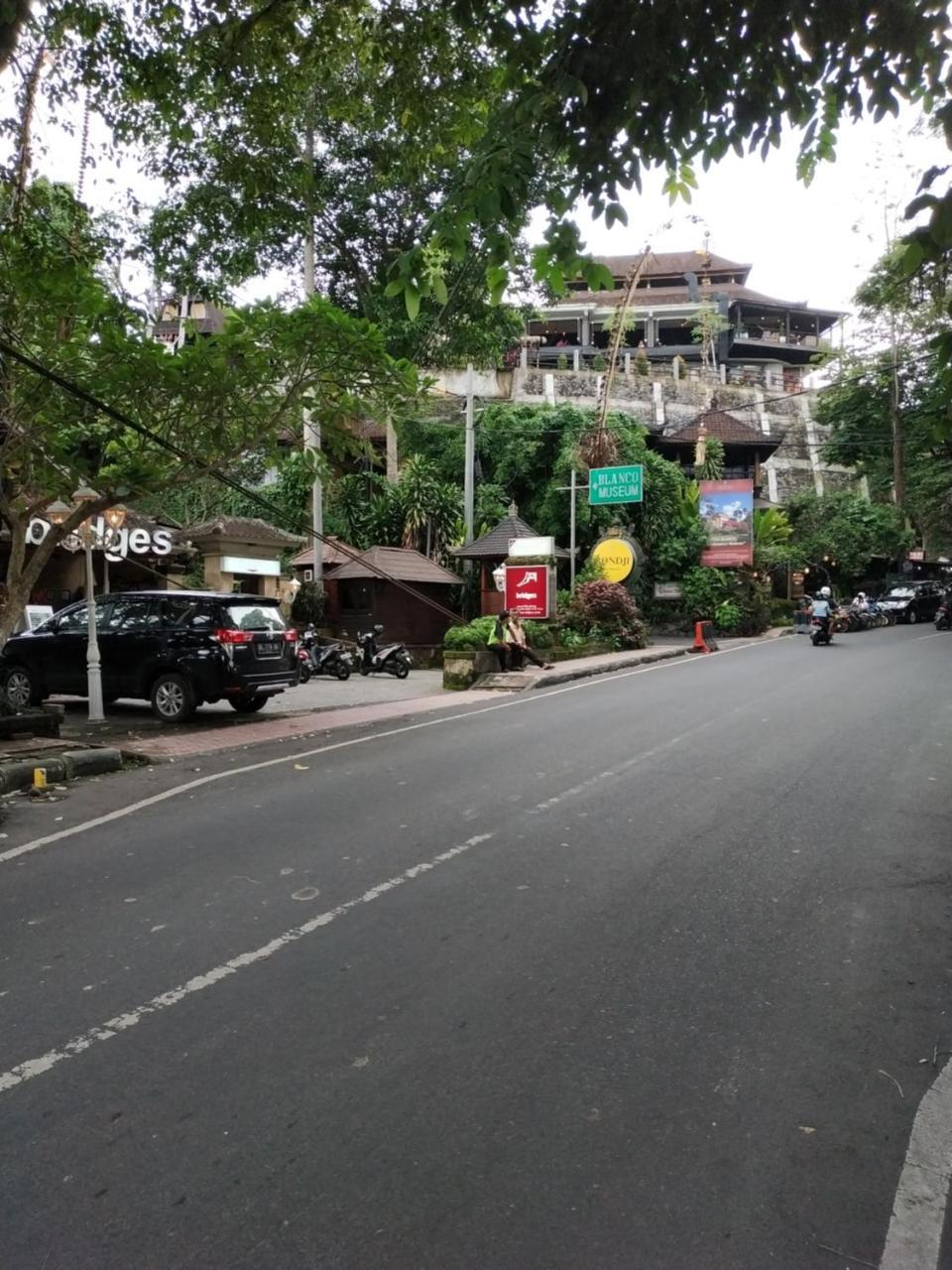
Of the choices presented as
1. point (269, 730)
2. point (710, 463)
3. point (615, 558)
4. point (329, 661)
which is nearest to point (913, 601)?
point (710, 463)

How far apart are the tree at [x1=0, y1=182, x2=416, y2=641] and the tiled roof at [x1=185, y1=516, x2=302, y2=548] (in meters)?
10.1

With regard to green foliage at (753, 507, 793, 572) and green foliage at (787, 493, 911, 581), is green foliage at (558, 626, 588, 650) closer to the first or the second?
green foliage at (753, 507, 793, 572)

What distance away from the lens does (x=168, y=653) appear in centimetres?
1211

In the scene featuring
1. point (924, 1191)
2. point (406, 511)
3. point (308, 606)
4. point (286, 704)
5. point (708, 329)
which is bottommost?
point (286, 704)

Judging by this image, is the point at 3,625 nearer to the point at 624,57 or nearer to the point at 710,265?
the point at 624,57

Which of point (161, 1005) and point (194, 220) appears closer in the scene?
point (161, 1005)

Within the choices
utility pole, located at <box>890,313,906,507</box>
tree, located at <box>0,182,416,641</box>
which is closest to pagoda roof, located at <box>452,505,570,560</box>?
tree, located at <box>0,182,416,641</box>

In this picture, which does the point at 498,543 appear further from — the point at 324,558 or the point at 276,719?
the point at 276,719

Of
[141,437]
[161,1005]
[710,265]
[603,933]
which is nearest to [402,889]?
[603,933]

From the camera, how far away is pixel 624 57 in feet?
15.6

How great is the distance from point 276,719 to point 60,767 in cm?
428

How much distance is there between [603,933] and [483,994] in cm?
87

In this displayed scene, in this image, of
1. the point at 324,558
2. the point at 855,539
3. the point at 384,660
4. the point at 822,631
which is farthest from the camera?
the point at 855,539

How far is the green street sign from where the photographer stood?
83.6 ft
